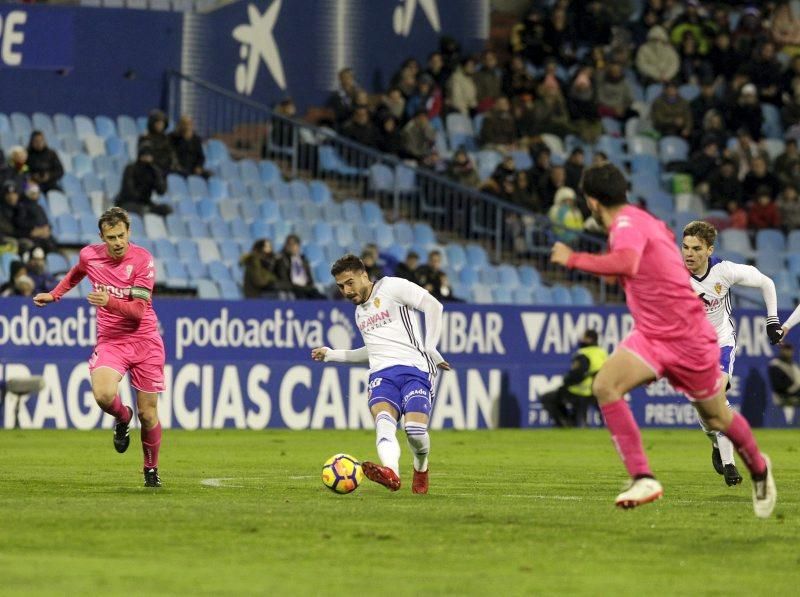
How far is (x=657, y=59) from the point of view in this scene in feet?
115

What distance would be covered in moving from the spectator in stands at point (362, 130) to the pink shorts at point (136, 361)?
1698cm

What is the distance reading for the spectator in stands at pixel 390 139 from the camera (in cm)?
3055

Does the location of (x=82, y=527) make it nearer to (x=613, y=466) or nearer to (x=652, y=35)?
(x=613, y=466)

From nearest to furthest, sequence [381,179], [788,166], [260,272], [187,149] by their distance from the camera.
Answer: [260,272]
[187,149]
[381,179]
[788,166]

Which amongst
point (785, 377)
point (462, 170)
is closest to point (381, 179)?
point (462, 170)

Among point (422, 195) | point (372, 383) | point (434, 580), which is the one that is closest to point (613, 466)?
point (372, 383)

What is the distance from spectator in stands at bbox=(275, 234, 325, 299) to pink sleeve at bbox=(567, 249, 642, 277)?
1601 cm

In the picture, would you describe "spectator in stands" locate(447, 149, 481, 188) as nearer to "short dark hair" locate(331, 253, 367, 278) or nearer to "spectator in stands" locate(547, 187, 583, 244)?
"spectator in stands" locate(547, 187, 583, 244)

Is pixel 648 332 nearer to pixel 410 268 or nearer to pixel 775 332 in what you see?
pixel 775 332

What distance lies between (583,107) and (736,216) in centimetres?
362

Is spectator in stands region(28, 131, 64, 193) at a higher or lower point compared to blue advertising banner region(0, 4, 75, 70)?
lower

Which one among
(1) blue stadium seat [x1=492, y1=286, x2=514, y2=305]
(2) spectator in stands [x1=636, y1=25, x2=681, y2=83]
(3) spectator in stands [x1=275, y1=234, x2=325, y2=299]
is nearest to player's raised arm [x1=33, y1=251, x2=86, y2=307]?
(3) spectator in stands [x1=275, y1=234, x2=325, y2=299]

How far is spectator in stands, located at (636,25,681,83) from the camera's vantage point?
115 ft

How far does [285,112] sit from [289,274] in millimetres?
5208
